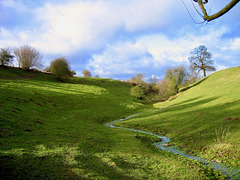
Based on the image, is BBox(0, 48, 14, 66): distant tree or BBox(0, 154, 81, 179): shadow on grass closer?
BBox(0, 154, 81, 179): shadow on grass

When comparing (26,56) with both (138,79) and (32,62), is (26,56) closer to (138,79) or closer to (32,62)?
(32,62)

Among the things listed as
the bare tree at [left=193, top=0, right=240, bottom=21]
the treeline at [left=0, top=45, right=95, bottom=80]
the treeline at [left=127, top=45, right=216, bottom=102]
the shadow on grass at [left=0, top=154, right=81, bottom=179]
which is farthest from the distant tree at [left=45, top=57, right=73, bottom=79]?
the bare tree at [left=193, top=0, right=240, bottom=21]

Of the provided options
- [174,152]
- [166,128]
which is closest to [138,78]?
[166,128]

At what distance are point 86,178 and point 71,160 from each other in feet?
9.35

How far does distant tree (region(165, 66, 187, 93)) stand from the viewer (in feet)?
229

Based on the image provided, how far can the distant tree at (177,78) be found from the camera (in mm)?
69938

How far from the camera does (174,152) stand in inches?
648

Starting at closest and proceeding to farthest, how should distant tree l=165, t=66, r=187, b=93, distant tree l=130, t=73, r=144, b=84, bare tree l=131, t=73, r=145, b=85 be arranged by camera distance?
distant tree l=165, t=66, r=187, b=93
bare tree l=131, t=73, r=145, b=85
distant tree l=130, t=73, r=144, b=84

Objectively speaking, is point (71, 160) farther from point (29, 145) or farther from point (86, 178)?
point (29, 145)

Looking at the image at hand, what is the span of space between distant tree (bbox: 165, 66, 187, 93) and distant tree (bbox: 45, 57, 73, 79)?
56452mm

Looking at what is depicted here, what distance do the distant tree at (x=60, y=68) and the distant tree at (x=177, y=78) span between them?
5645 cm

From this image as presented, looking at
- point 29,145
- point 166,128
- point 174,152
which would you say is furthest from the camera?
point 166,128

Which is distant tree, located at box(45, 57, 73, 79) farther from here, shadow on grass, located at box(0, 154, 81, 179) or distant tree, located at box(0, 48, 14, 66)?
shadow on grass, located at box(0, 154, 81, 179)

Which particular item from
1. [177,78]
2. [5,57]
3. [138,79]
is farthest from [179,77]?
[5,57]
